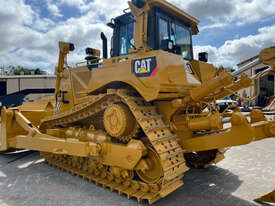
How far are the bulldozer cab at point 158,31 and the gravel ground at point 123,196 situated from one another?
9.16 ft

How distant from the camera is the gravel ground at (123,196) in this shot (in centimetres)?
388

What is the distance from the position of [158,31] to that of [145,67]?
1082 millimetres

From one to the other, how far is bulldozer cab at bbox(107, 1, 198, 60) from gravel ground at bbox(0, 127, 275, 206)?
2793 millimetres

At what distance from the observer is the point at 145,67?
151 inches

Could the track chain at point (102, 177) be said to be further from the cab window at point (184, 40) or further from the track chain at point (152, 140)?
the cab window at point (184, 40)

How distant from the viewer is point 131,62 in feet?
13.2

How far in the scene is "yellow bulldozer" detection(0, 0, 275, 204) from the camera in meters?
3.59

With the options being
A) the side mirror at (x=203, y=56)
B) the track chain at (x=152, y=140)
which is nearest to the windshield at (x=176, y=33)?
the side mirror at (x=203, y=56)

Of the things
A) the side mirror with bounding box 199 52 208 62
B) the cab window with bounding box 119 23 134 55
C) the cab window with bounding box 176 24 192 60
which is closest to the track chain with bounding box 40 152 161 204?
the cab window with bounding box 119 23 134 55

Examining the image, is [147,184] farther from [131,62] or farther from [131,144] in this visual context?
[131,62]

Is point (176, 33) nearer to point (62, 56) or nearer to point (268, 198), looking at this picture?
point (62, 56)

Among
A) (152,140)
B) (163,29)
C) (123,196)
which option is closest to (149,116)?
(152,140)

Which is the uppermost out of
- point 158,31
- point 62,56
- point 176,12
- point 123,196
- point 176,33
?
point 176,12

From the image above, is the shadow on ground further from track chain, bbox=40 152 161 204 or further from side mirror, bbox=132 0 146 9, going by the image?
side mirror, bbox=132 0 146 9
